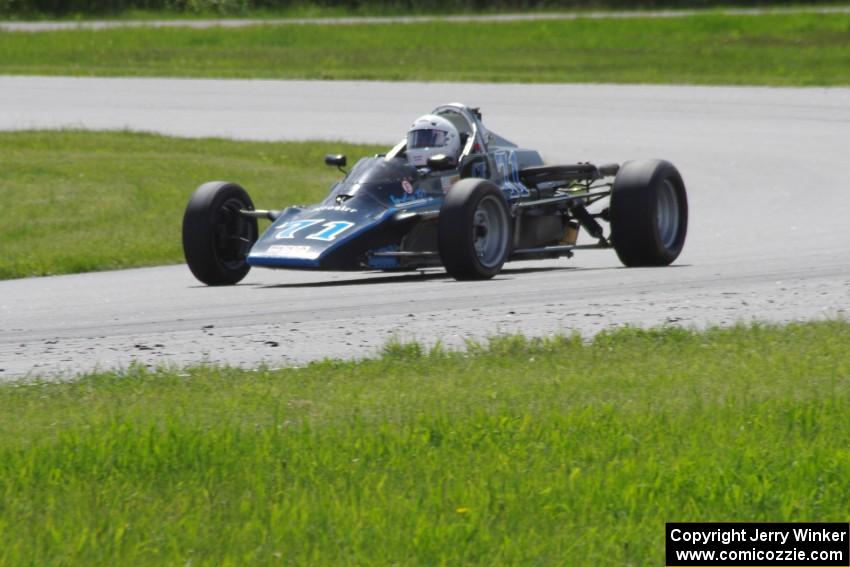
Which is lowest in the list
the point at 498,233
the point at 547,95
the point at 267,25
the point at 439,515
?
the point at 439,515

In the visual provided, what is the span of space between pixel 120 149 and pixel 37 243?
775 cm

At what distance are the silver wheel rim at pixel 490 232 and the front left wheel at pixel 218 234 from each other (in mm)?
2036

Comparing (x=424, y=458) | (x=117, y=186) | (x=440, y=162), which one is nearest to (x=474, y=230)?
(x=440, y=162)

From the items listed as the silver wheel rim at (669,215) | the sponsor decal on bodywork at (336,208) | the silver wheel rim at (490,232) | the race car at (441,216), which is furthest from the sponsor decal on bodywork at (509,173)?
the sponsor decal on bodywork at (336,208)

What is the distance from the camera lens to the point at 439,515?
5785 mm

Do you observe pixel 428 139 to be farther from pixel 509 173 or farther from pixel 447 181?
pixel 509 173

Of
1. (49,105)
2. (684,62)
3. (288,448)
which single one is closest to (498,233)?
(288,448)

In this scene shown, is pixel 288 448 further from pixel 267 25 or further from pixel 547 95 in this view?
pixel 267 25

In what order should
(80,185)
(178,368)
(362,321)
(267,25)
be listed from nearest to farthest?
(178,368) < (362,321) < (80,185) < (267,25)

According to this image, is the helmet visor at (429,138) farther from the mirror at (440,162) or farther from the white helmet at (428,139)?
the mirror at (440,162)

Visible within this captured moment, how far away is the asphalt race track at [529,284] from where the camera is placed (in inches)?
396

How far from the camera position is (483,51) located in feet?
147

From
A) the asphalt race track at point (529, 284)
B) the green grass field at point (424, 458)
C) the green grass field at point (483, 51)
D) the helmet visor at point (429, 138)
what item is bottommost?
the green grass field at point (424, 458)

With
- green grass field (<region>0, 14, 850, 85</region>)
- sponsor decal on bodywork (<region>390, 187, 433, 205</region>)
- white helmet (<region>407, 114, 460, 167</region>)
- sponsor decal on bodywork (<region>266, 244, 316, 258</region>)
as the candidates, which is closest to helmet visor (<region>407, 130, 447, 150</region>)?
white helmet (<region>407, 114, 460, 167</region>)
